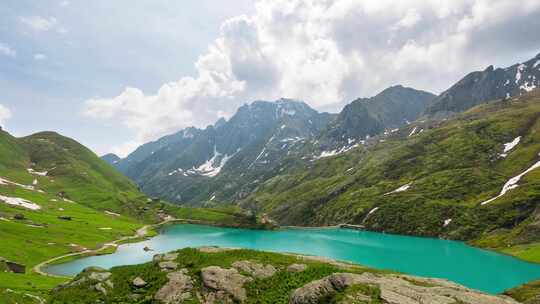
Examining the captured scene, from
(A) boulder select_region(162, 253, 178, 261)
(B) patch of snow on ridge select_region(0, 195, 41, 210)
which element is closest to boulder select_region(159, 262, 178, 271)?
(A) boulder select_region(162, 253, 178, 261)

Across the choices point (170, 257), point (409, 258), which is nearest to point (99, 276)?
point (170, 257)

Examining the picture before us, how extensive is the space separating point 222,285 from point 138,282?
34.3 feet

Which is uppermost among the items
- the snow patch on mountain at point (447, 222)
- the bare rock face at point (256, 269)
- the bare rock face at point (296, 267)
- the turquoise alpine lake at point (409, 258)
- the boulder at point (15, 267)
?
the snow patch on mountain at point (447, 222)

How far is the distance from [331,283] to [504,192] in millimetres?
202814

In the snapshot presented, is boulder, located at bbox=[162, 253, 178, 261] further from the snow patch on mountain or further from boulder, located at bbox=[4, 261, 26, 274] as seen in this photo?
the snow patch on mountain

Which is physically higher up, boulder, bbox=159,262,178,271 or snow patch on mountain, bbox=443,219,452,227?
snow patch on mountain, bbox=443,219,452,227

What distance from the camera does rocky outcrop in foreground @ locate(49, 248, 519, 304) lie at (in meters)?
30.1

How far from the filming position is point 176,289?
38.2 meters

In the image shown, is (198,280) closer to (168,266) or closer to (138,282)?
(168,266)

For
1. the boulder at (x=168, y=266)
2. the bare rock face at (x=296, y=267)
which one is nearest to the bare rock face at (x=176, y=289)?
the boulder at (x=168, y=266)

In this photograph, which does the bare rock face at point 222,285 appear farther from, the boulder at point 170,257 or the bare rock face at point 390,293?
the bare rock face at point 390,293

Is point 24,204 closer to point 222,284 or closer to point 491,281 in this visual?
point 222,284

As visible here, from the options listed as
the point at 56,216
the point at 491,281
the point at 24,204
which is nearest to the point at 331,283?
the point at 491,281

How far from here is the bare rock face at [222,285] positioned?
119 feet
